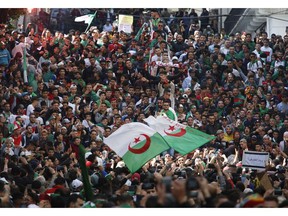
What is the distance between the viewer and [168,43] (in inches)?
1149

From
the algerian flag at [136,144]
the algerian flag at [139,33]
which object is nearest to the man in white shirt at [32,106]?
the algerian flag at [136,144]

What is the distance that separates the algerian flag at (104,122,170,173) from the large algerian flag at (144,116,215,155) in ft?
1.34

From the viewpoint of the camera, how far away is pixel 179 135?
20188mm

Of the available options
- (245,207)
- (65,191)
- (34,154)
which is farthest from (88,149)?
(245,207)

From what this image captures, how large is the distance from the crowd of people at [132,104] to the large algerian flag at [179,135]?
1.51ft

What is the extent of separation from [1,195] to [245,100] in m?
11.5

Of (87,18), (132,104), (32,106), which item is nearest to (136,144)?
(32,106)

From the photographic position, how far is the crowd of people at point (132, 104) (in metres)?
18.8

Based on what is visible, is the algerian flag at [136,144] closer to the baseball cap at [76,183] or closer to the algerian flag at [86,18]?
the baseball cap at [76,183]

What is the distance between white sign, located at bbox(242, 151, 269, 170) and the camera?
2038 centimetres

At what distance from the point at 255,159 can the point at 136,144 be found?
2536mm

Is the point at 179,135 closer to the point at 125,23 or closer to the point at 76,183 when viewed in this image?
the point at 76,183

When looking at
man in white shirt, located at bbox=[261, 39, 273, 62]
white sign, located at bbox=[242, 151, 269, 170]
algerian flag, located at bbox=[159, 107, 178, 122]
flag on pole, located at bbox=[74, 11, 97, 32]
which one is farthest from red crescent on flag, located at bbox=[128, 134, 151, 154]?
flag on pole, located at bbox=[74, 11, 97, 32]

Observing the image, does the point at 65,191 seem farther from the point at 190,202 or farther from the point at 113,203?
the point at 190,202
